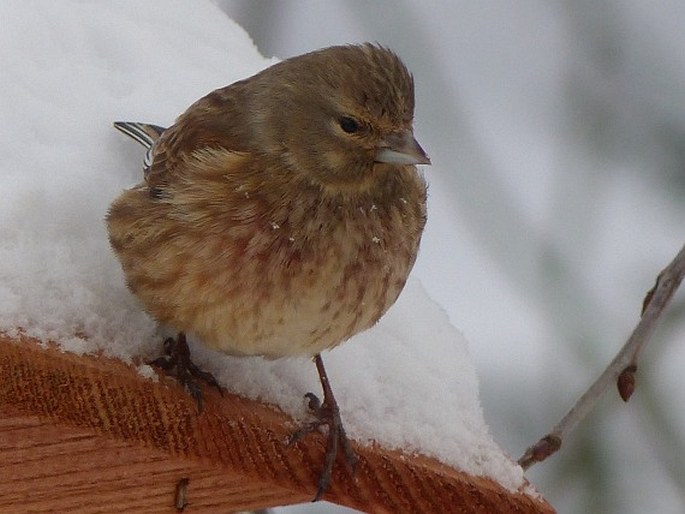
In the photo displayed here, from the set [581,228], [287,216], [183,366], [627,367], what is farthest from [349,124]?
[581,228]

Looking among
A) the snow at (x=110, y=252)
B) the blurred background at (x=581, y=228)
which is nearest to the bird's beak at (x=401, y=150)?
the snow at (x=110, y=252)

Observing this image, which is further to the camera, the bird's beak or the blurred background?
the blurred background

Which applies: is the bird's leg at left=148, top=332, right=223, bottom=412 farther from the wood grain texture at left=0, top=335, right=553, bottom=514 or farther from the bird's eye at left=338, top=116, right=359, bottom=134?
the bird's eye at left=338, top=116, right=359, bottom=134

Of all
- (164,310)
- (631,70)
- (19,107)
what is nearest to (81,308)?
Result: (164,310)

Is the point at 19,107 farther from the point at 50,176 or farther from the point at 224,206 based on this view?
the point at 224,206

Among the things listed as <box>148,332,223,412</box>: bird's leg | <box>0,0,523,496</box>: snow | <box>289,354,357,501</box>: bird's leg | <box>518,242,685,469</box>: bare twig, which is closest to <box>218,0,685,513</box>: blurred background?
<box>0,0,523,496</box>: snow

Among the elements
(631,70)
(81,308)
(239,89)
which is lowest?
(81,308)

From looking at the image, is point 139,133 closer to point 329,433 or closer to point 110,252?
point 110,252
